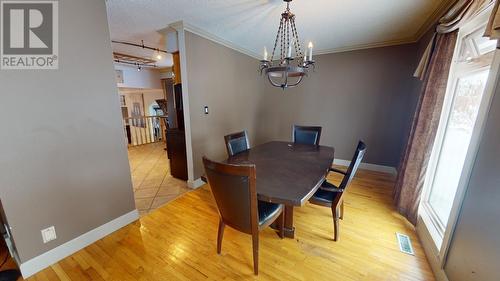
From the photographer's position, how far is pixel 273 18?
234 centimetres

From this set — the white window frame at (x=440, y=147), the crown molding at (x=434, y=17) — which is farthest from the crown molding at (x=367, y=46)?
the white window frame at (x=440, y=147)

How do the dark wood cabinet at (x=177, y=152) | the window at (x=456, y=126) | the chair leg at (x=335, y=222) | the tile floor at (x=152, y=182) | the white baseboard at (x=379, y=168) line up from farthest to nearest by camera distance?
1. the white baseboard at (x=379, y=168)
2. the dark wood cabinet at (x=177, y=152)
3. the tile floor at (x=152, y=182)
4. the chair leg at (x=335, y=222)
5. the window at (x=456, y=126)

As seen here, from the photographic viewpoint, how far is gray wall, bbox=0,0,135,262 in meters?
1.38

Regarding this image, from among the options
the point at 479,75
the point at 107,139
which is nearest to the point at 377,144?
the point at 479,75

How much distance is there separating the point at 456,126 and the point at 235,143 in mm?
2246

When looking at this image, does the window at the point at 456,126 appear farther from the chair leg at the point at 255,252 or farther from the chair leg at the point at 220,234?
the chair leg at the point at 220,234

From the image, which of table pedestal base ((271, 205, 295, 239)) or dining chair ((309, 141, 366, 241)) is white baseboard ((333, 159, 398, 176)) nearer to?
dining chair ((309, 141, 366, 241))

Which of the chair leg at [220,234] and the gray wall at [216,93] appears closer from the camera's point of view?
the chair leg at [220,234]

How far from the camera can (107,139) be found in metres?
1.86

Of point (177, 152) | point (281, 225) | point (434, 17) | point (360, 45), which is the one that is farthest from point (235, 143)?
point (360, 45)

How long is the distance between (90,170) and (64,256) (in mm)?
754

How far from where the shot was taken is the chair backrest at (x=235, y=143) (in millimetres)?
2256

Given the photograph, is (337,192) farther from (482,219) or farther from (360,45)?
(360,45)

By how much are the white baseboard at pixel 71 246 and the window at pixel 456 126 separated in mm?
2989
